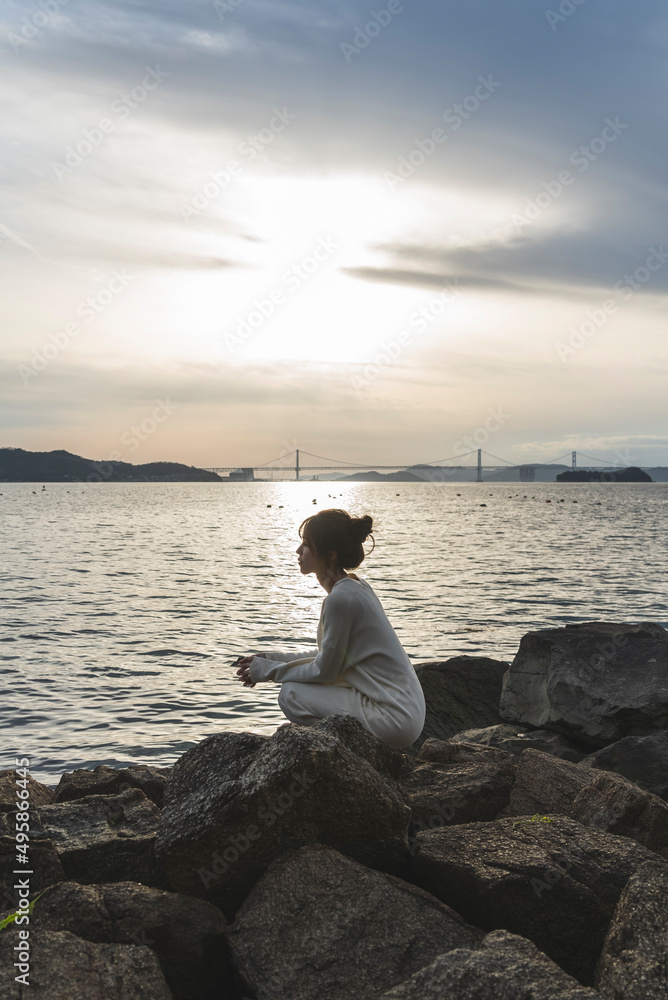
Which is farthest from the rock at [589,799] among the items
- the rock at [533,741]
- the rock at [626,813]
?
the rock at [533,741]

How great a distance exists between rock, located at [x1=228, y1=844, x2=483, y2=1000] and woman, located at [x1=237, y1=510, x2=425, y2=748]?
1.18m

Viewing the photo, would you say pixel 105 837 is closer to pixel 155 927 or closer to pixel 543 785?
pixel 155 927

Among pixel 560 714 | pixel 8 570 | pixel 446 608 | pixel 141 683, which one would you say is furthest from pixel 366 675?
pixel 8 570

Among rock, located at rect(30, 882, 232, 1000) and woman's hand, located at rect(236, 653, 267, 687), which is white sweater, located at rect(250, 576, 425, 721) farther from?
rock, located at rect(30, 882, 232, 1000)

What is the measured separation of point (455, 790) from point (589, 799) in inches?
35.1

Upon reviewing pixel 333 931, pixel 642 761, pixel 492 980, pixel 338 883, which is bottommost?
pixel 642 761

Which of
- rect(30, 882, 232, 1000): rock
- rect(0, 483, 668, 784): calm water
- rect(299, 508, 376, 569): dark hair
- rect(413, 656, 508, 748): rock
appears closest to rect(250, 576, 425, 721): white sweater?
rect(299, 508, 376, 569): dark hair

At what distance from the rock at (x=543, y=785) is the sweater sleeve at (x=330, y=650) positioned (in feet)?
5.13

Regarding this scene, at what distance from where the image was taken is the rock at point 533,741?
8.56m

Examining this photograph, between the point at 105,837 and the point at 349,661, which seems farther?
the point at 349,661

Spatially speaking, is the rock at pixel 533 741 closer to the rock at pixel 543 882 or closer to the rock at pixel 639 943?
the rock at pixel 543 882

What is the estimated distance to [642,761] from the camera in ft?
23.5

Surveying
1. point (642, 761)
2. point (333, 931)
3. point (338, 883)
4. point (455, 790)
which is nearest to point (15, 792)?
point (338, 883)

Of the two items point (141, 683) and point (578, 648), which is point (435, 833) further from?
point (141, 683)
